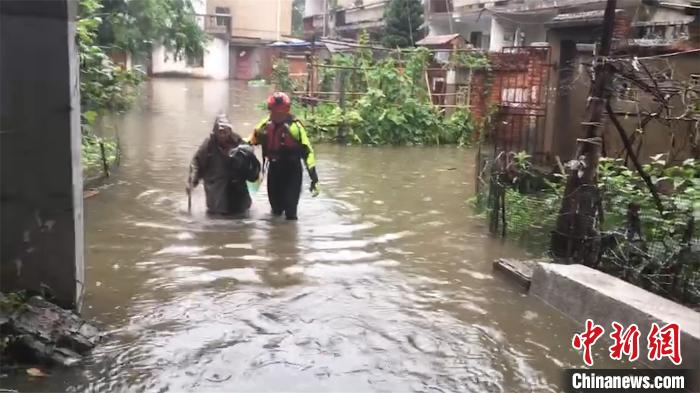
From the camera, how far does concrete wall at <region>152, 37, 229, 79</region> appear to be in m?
51.0

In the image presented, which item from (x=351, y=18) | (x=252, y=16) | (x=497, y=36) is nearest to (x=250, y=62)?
(x=252, y=16)

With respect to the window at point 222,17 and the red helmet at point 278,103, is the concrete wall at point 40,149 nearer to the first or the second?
the red helmet at point 278,103

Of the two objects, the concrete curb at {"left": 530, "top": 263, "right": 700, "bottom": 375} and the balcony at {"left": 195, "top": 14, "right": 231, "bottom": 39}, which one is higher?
the balcony at {"left": 195, "top": 14, "right": 231, "bottom": 39}

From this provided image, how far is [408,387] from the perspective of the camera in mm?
4410

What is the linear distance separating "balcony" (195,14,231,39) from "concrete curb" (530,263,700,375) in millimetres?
48218

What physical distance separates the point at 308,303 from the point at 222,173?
3.35 meters

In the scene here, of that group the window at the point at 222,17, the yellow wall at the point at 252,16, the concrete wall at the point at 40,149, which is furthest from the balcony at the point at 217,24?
the concrete wall at the point at 40,149

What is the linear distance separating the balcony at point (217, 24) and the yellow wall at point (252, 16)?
866mm

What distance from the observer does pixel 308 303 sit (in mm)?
5926

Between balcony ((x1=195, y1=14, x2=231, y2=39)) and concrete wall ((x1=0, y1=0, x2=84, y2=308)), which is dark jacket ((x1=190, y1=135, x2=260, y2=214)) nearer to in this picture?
concrete wall ((x1=0, y1=0, x2=84, y2=308))

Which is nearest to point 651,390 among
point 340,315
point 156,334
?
point 340,315

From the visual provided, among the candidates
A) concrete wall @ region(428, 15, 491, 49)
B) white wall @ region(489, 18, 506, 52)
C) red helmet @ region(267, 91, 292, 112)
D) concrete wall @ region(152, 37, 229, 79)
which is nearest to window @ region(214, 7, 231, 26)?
concrete wall @ region(152, 37, 229, 79)

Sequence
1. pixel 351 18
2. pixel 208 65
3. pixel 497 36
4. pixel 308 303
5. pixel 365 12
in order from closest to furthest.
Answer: pixel 308 303, pixel 497 36, pixel 365 12, pixel 351 18, pixel 208 65

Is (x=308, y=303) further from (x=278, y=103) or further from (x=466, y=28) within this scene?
(x=466, y=28)
